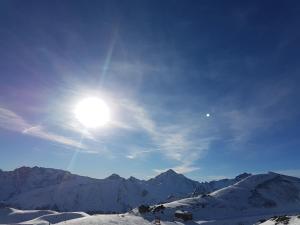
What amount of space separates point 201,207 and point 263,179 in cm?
7806

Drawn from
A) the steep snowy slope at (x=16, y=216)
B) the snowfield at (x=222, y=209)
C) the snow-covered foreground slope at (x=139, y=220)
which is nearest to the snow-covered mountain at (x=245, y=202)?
the snowfield at (x=222, y=209)

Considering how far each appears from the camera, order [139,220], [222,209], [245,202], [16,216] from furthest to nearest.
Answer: [16,216], [245,202], [222,209], [139,220]

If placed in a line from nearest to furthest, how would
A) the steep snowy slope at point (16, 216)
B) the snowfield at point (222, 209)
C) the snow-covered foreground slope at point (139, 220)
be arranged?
1. the snow-covered foreground slope at point (139, 220)
2. the snowfield at point (222, 209)
3. the steep snowy slope at point (16, 216)

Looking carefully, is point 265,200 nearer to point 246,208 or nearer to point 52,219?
point 246,208

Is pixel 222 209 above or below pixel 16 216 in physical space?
below

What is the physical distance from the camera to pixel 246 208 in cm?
14588

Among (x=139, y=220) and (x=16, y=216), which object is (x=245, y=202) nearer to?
(x=139, y=220)

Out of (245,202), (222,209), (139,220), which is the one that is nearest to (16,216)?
(222,209)

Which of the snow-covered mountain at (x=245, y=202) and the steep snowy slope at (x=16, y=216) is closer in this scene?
the snow-covered mountain at (x=245, y=202)

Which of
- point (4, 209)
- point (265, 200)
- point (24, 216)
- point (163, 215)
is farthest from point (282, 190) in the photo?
point (4, 209)

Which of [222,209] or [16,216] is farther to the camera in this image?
[16,216]

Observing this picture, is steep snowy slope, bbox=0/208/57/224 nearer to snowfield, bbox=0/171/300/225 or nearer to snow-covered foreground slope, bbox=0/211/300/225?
snowfield, bbox=0/171/300/225

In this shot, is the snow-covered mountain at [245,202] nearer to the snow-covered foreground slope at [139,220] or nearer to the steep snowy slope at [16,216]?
the snow-covered foreground slope at [139,220]

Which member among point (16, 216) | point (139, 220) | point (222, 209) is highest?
point (16, 216)
